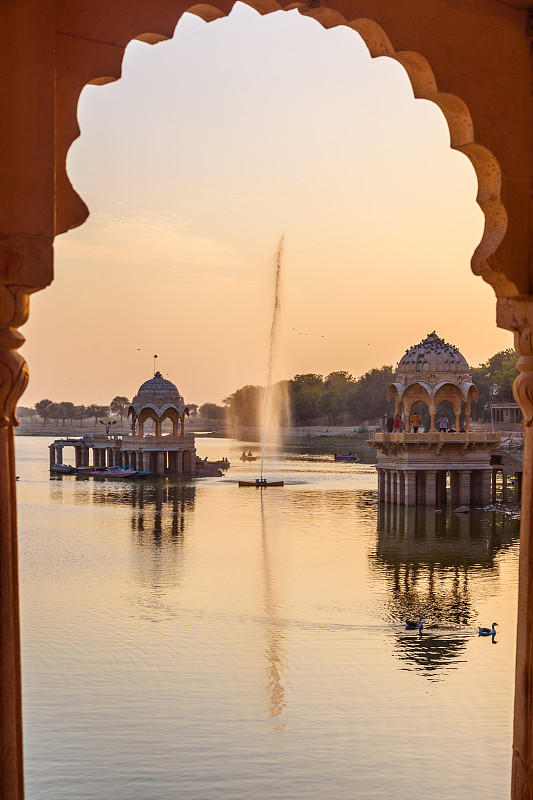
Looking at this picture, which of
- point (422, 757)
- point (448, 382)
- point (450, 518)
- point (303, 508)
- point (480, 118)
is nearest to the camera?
point (480, 118)

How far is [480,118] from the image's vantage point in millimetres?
4188

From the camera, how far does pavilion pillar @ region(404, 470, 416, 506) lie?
98.5 ft

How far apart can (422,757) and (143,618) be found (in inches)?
282

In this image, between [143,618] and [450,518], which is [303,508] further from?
[143,618]

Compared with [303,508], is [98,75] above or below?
above

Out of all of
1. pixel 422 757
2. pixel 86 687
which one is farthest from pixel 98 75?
pixel 86 687

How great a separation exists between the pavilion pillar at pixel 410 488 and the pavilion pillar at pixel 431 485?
427 mm

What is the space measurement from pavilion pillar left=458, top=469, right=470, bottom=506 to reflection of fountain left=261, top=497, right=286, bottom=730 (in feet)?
39.9

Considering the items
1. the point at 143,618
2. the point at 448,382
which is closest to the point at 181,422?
the point at 448,382

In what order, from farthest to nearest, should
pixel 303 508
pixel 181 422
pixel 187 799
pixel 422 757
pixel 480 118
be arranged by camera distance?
pixel 181 422 → pixel 303 508 → pixel 422 757 → pixel 187 799 → pixel 480 118

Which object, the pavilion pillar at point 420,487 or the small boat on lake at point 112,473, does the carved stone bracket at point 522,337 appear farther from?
the small boat on lake at point 112,473

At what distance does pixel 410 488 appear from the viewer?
1185 inches

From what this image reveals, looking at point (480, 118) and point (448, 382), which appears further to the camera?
point (448, 382)

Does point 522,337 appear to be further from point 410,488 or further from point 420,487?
point 420,487
